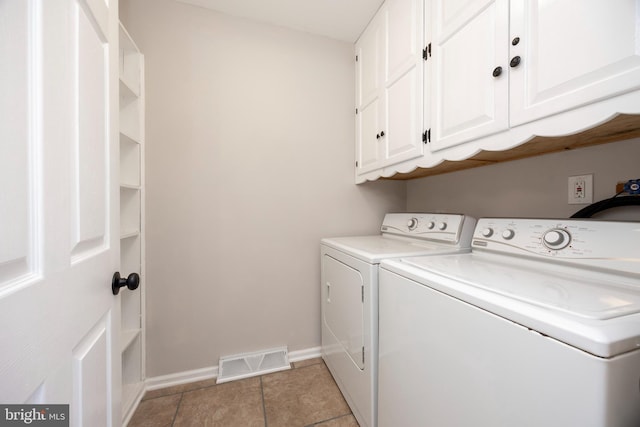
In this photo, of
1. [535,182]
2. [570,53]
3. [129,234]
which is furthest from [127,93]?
[535,182]

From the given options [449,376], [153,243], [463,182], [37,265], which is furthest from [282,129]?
[449,376]

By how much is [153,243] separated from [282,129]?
1.25m

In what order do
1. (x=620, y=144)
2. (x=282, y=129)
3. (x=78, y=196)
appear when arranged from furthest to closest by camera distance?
(x=282, y=129) < (x=620, y=144) < (x=78, y=196)

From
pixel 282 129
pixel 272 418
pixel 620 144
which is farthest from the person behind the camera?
pixel 282 129

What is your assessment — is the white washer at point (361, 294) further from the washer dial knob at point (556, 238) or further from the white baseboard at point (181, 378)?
the white baseboard at point (181, 378)

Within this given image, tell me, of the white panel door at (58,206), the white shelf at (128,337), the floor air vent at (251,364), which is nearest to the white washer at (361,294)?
the floor air vent at (251,364)

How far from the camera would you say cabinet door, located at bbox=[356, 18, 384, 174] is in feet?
5.61

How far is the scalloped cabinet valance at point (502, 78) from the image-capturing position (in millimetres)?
664

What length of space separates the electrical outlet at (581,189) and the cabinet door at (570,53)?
51cm

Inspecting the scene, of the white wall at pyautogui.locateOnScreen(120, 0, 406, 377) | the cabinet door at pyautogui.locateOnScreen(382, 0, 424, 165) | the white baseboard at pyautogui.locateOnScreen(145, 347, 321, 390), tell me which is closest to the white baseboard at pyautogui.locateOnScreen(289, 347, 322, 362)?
the white wall at pyautogui.locateOnScreen(120, 0, 406, 377)

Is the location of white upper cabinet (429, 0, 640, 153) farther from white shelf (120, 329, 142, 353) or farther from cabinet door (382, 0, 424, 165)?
white shelf (120, 329, 142, 353)

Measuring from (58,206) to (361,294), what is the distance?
1164 mm

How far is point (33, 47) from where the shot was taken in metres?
0.43

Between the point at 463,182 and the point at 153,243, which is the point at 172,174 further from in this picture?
the point at 463,182
